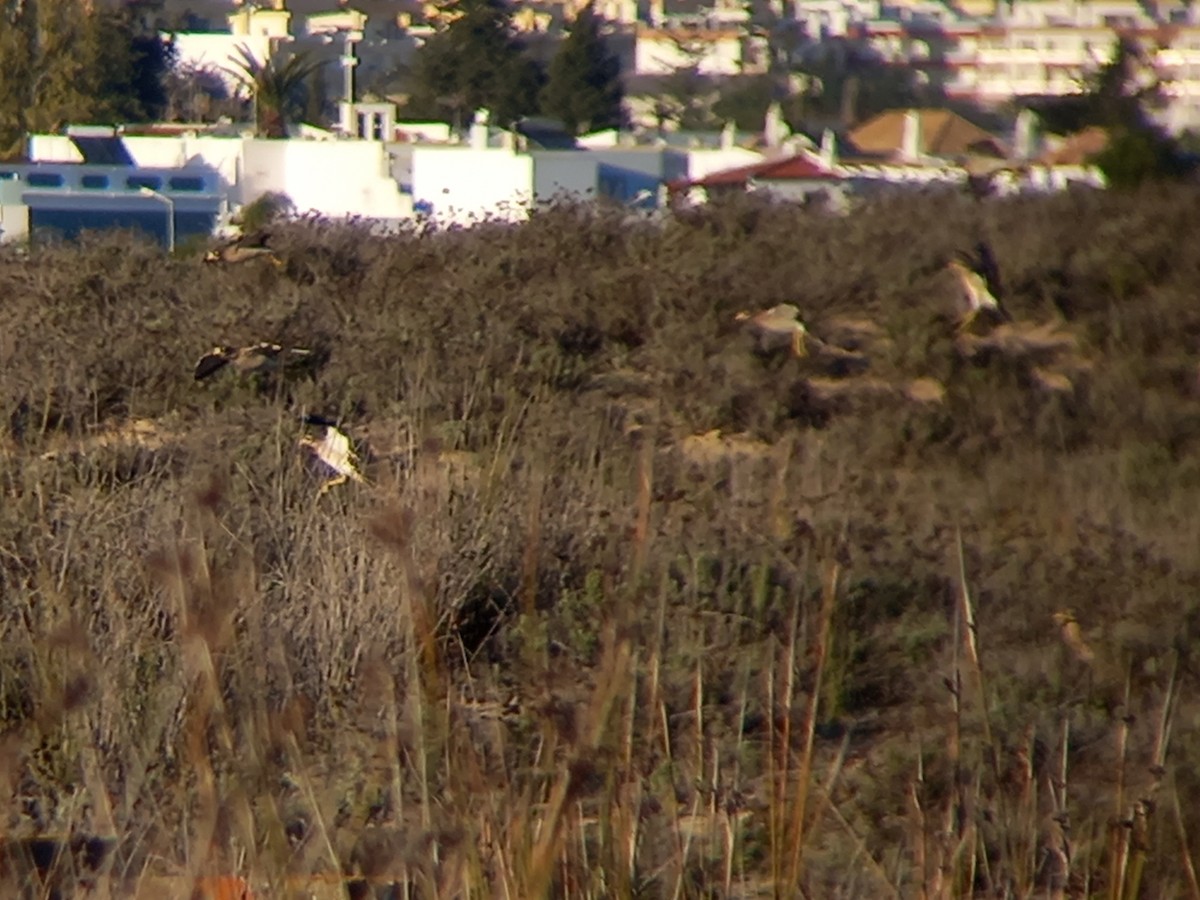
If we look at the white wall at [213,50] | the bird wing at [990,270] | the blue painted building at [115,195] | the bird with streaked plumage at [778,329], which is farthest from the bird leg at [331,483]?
the white wall at [213,50]

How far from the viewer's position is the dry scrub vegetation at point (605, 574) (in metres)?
2.80

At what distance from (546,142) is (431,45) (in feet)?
43.8

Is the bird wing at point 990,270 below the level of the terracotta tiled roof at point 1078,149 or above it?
above

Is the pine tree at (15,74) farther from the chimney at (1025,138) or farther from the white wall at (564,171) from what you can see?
the chimney at (1025,138)

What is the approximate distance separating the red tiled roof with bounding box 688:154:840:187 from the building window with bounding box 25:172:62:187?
10582 mm

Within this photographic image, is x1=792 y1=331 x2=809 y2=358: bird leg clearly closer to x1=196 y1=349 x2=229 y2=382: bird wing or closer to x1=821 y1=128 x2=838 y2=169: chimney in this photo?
x1=196 y1=349 x2=229 y2=382: bird wing

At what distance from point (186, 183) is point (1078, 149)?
1521cm

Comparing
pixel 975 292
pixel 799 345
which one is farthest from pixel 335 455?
pixel 975 292

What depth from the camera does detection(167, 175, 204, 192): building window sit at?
1230 inches

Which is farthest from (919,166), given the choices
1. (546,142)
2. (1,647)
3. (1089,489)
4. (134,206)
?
(1,647)

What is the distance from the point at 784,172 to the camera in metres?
25.9

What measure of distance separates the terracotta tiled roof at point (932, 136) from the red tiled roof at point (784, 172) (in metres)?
2.12

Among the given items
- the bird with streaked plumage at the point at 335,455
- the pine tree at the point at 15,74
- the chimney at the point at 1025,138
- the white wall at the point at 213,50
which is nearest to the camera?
the bird with streaked plumage at the point at 335,455

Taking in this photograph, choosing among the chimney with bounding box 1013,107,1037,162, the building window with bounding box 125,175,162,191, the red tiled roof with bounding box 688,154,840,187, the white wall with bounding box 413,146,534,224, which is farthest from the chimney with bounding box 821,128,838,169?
the building window with bounding box 125,175,162,191
